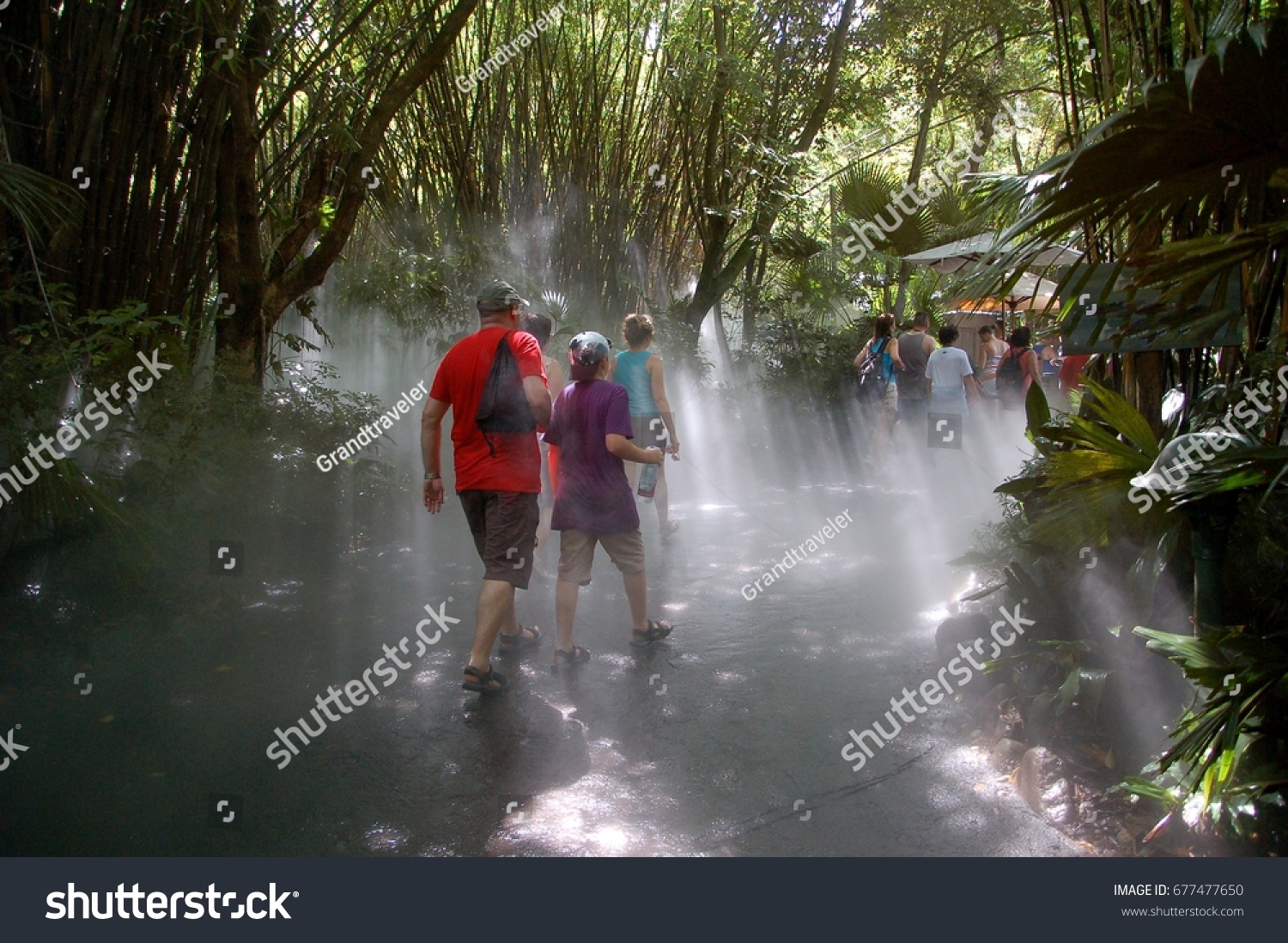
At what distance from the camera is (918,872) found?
9.37 feet

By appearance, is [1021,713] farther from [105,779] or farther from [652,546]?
[652,546]

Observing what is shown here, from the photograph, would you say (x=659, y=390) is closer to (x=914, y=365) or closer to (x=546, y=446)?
(x=546, y=446)

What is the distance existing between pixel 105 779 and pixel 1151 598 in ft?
11.3

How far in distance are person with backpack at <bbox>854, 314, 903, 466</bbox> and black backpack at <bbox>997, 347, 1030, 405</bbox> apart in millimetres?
962

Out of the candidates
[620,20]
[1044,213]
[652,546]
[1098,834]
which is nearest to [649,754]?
[1098,834]

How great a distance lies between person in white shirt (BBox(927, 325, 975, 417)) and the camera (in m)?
9.07

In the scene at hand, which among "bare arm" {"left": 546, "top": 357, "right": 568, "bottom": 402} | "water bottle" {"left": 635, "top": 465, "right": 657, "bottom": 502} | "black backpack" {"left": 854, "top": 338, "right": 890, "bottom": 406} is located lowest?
"water bottle" {"left": 635, "top": 465, "right": 657, "bottom": 502}

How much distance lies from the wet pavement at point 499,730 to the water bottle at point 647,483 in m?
0.57

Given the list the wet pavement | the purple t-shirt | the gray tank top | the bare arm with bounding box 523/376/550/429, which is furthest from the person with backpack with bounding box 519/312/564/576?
the gray tank top

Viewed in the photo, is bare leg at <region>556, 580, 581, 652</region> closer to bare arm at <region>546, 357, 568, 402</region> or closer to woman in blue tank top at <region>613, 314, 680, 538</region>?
bare arm at <region>546, 357, 568, 402</region>

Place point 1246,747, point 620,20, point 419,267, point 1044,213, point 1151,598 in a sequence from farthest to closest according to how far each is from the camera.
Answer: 1. point 620,20
2. point 419,267
3. point 1151,598
4. point 1246,747
5. point 1044,213

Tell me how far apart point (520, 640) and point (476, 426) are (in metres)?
1.18

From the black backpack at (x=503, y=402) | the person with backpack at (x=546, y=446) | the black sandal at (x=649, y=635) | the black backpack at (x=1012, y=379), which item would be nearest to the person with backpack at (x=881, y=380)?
the black backpack at (x=1012, y=379)

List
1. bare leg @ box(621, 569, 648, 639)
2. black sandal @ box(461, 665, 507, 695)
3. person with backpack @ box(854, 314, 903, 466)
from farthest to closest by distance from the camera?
person with backpack @ box(854, 314, 903, 466), bare leg @ box(621, 569, 648, 639), black sandal @ box(461, 665, 507, 695)
